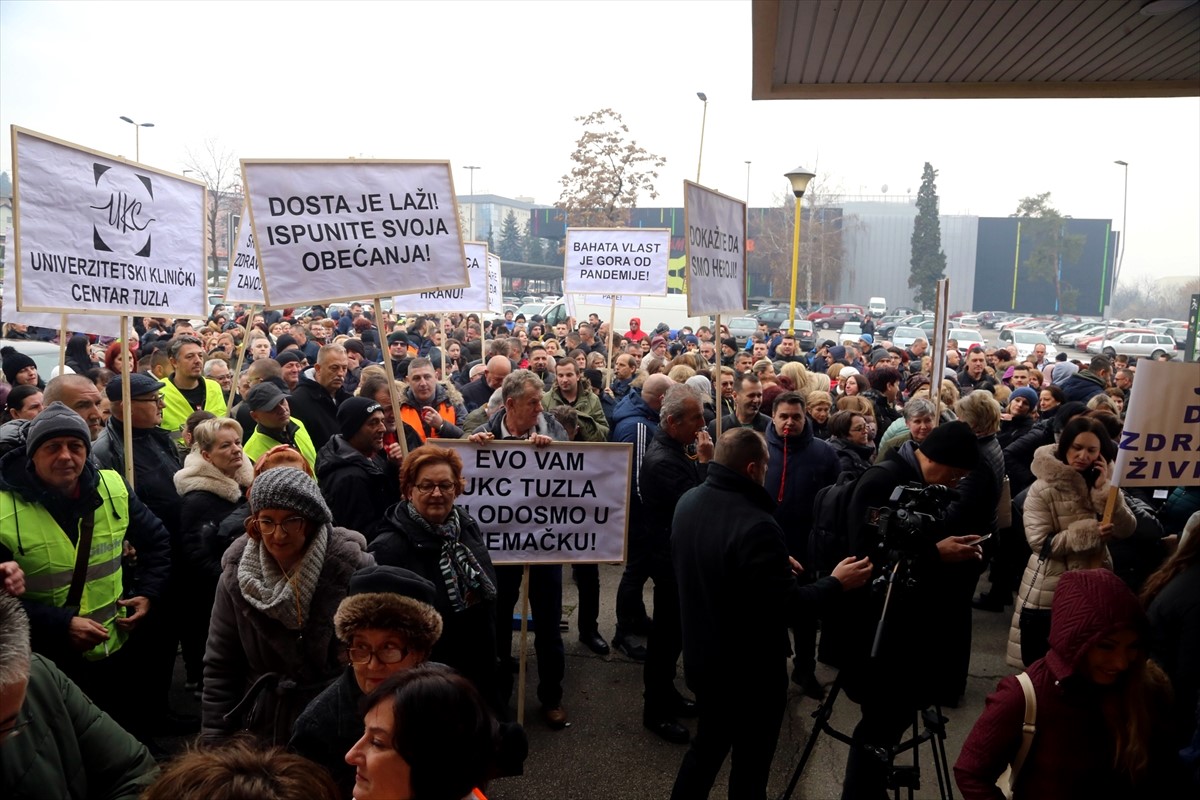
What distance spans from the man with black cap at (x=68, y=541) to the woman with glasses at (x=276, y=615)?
42.6 inches

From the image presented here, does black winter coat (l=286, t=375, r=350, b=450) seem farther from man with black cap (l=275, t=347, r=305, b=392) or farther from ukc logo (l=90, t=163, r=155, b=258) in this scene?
man with black cap (l=275, t=347, r=305, b=392)

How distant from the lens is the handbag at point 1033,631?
4715mm

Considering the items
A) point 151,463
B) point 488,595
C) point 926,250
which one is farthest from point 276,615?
point 926,250

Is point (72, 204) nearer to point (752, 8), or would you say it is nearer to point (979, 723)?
point (752, 8)

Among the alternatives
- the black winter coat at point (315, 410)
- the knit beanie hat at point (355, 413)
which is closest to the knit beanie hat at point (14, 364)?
the black winter coat at point (315, 410)

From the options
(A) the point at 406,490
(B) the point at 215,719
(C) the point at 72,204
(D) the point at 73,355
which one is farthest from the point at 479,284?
(B) the point at 215,719

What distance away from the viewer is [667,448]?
514 cm

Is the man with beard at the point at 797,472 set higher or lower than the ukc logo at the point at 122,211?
lower

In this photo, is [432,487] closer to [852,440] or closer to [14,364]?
[852,440]

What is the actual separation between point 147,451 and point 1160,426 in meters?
5.39

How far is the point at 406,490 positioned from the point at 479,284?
867cm

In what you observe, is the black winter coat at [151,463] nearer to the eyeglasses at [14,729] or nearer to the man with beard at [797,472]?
the eyeglasses at [14,729]

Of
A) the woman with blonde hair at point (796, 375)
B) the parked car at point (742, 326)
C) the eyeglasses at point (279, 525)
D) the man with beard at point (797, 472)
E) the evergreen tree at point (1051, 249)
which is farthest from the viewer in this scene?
the evergreen tree at point (1051, 249)

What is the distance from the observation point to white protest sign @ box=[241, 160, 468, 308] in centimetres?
521
